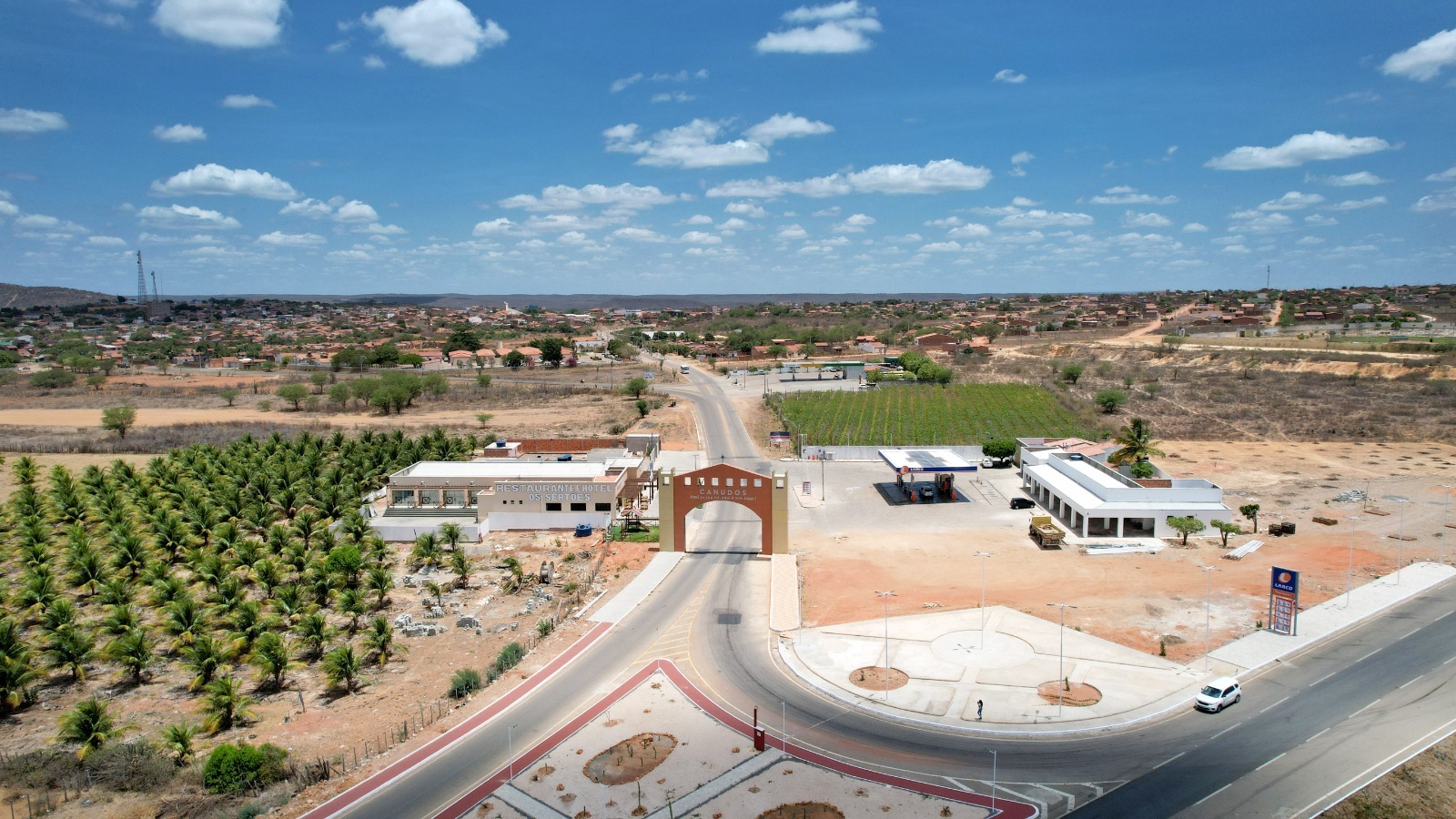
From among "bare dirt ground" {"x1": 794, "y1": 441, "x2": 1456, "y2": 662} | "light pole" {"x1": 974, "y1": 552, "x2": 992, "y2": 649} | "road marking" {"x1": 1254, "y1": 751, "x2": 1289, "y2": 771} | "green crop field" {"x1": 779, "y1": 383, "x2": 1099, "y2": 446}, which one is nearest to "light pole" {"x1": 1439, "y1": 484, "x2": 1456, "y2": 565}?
"bare dirt ground" {"x1": 794, "y1": 441, "x2": 1456, "y2": 662}

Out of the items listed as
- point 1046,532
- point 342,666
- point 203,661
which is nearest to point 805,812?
point 342,666

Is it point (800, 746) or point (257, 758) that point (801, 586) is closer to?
point (800, 746)

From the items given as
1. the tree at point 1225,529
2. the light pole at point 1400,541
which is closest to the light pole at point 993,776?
the light pole at point 1400,541

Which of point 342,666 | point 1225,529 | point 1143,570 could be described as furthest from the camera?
point 1225,529

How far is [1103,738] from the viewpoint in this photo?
27828 millimetres

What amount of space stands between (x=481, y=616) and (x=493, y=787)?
52.8 feet

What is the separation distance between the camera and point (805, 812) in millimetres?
24156

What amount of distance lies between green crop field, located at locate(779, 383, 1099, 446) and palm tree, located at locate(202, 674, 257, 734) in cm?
5938

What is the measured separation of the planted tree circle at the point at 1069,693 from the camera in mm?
30359

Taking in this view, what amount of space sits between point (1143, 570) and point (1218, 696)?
17207mm

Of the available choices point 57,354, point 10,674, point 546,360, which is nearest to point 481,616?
point 10,674

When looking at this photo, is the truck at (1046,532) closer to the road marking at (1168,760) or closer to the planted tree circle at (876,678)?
the planted tree circle at (876,678)

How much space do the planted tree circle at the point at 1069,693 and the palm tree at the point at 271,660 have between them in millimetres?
28429

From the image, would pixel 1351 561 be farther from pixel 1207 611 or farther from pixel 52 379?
pixel 52 379
